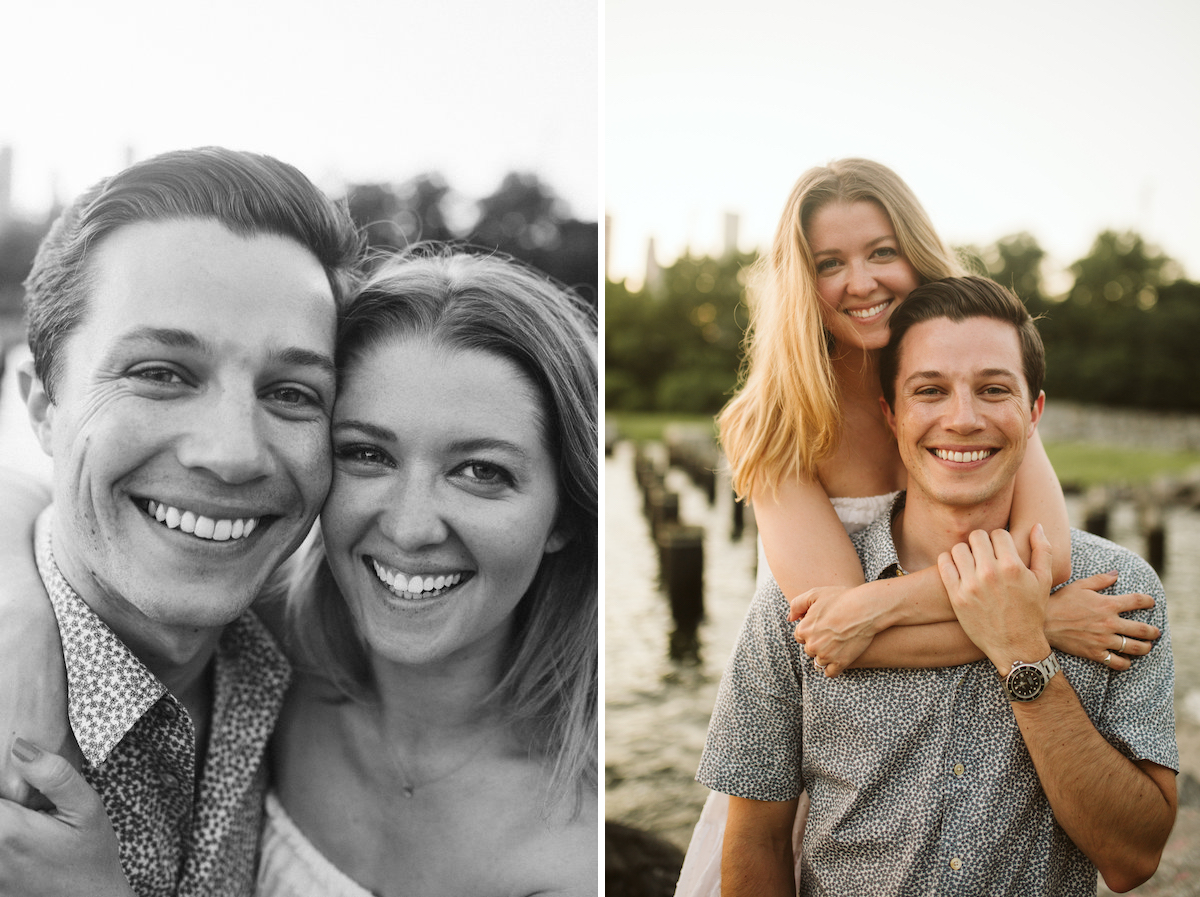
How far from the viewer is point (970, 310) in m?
2.09

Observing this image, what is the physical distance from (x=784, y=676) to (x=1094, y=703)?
69 centimetres

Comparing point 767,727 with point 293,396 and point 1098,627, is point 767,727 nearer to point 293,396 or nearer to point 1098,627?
point 1098,627

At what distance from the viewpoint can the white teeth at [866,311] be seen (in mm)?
2227

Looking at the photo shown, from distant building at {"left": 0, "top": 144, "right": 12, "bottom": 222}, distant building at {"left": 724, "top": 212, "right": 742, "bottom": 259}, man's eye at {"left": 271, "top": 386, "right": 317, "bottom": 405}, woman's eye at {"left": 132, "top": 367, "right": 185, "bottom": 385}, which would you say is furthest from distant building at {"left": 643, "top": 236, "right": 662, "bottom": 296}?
distant building at {"left": 0, "top": 144, "right": 12, "bottom": 222}

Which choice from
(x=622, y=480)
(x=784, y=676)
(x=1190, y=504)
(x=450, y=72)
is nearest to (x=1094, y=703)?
(x=784, y=676)

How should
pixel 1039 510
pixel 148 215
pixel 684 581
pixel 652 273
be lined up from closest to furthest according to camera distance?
pixel 148 215
pixel 1039 510
pixel 652 273
pixel 684 581

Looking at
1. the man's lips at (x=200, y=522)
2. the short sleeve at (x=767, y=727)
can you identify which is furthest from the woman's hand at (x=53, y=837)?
the short sleeve at (x=767, y=727)

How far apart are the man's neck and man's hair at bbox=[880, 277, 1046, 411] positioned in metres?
0.27

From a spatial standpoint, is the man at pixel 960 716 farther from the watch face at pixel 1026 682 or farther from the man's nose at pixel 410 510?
the man's nose at pixel 410 510

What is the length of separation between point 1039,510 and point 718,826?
1189 mm

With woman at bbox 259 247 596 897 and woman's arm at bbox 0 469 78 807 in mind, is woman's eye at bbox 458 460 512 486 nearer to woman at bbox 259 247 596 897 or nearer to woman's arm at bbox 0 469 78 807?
woman at bbox 259 247 596 897

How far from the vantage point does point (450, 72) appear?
2301 millimetres

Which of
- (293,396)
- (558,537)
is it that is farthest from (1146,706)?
(293,396)

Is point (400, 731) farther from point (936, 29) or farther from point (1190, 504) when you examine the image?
point (1190, 504)
